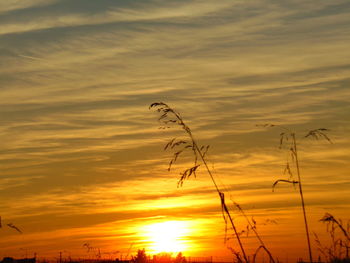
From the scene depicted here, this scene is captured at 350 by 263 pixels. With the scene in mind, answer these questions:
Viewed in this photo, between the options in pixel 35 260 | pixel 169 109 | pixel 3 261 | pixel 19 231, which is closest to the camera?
pixel 19 231

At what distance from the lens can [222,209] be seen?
242 inches

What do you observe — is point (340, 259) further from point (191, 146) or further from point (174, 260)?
point (174, 260)

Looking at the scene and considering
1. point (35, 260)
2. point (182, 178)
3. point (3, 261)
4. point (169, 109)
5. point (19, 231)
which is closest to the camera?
point (19, 231)

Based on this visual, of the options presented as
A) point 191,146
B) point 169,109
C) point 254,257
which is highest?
point 169,109

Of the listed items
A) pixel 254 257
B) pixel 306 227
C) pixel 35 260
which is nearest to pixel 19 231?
Answer: pixel 254 257

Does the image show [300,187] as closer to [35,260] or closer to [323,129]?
[323,129]

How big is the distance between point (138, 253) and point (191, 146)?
1094 cm

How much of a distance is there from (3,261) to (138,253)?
3.64 meters

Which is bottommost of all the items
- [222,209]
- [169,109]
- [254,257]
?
[254,257]

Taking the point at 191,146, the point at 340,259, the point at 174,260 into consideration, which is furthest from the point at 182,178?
the point at 174,260

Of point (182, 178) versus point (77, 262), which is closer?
point (182, 178)

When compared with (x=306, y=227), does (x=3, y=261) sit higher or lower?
higher

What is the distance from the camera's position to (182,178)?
6.43 metres

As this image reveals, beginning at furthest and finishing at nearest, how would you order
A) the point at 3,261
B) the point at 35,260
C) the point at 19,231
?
the point at 35,260 → the point at 3,261 → the point at 19,231
